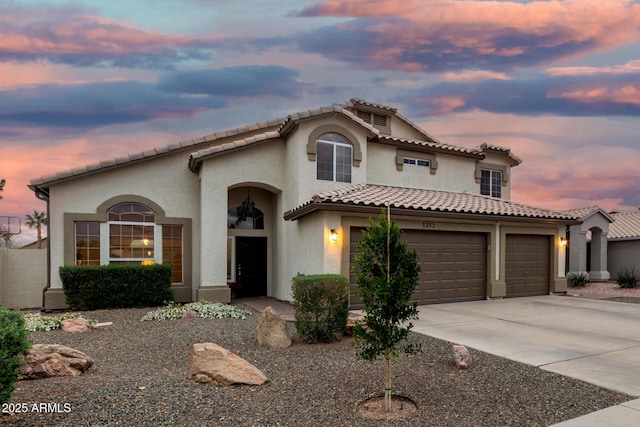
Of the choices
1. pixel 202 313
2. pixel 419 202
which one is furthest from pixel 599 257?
pixel 202 313

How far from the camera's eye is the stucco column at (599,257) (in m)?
22.3

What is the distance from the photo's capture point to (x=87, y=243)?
513 inches

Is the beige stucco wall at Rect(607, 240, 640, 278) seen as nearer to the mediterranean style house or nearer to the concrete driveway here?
the mediterranean style house

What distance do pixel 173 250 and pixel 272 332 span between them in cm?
810

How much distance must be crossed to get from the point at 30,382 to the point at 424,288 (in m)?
10.7

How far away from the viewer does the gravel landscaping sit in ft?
13.8

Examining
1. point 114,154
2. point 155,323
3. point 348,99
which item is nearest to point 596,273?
point 348,99

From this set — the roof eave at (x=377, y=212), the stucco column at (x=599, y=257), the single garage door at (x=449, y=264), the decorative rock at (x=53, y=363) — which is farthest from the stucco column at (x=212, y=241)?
the stucco column at (x=599, y=257)

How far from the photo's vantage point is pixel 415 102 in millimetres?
16766

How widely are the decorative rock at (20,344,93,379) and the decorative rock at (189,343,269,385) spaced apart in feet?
5.78

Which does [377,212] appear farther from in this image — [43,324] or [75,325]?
[43,324]

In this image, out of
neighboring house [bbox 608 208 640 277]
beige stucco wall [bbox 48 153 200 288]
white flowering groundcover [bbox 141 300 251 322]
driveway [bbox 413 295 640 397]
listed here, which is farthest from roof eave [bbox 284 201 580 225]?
neighboring house [bbox 608 208 640 277]

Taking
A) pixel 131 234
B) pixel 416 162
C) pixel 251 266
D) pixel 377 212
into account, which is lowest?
pixel 251 266

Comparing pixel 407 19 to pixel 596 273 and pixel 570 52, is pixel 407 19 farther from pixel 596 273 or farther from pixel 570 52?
pixel 596 273
